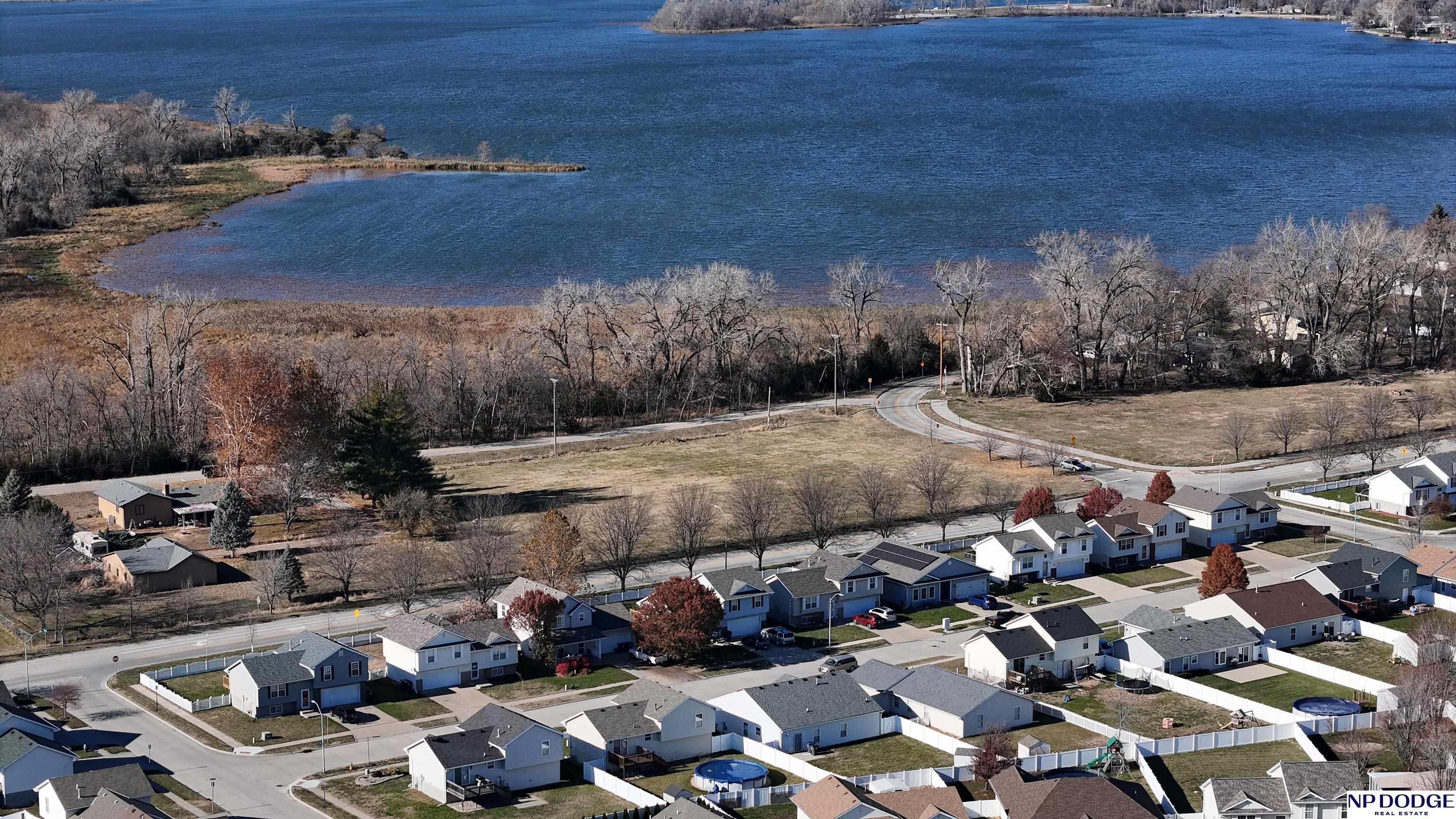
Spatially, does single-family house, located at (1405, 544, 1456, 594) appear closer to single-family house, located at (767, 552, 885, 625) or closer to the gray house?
the gray house

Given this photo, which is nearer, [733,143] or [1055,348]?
[1055,348]

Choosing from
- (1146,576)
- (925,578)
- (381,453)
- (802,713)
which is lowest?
(1146,576)

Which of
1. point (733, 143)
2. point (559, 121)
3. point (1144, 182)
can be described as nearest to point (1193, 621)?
point (1144, 182)

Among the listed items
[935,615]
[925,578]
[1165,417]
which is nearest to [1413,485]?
[1165,417]

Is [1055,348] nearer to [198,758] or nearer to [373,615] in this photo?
[373,615]

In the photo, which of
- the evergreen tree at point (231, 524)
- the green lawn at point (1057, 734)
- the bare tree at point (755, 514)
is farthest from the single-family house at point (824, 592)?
the evergreen tree at point (231, 524)

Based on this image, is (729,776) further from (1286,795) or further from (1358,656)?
(1358,656)

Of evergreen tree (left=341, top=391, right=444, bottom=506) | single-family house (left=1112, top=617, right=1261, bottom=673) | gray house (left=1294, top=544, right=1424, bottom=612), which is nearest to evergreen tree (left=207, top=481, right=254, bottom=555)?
evergreen tree (left=341, top=391, right=444, bottom=506)
